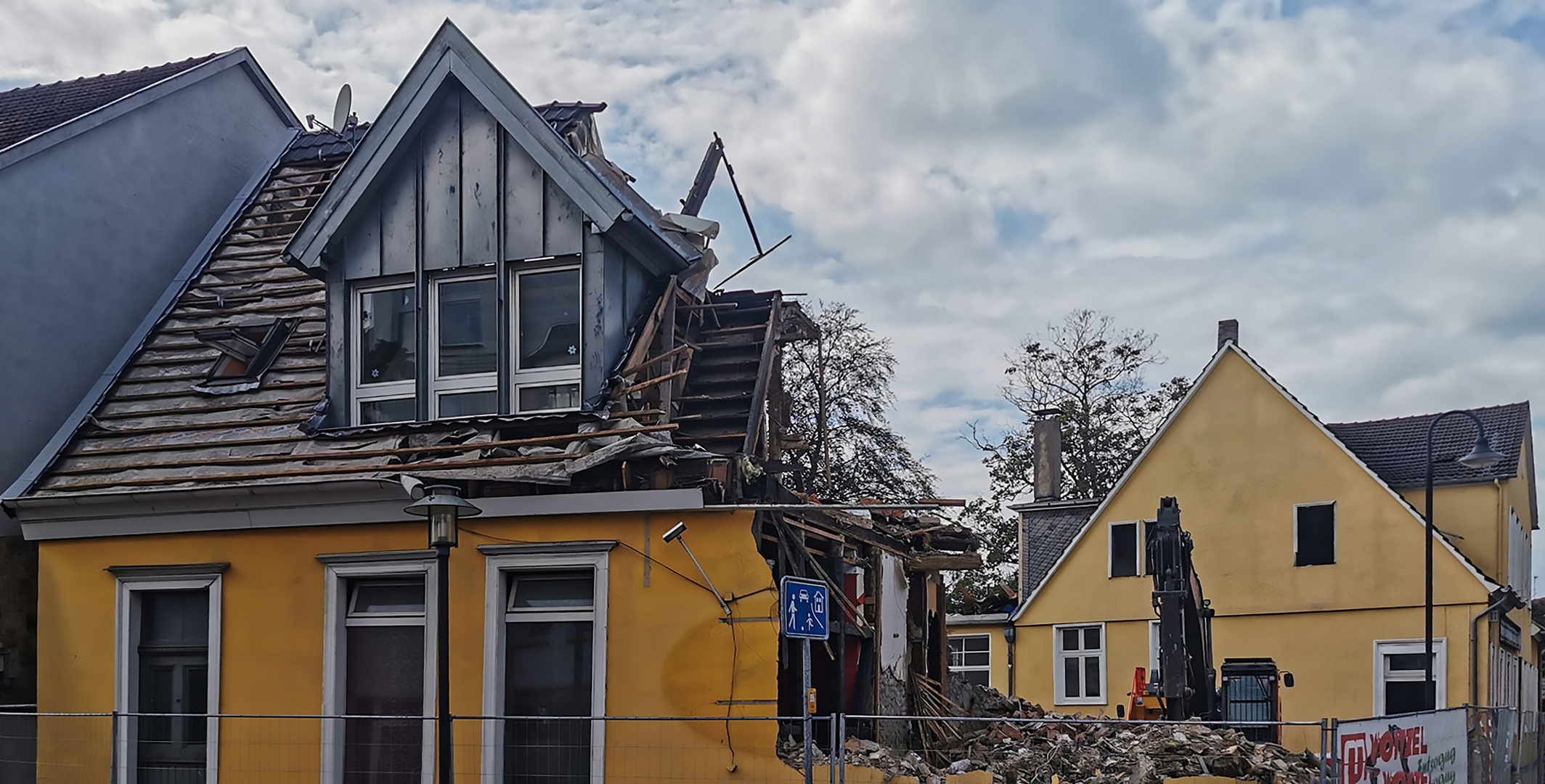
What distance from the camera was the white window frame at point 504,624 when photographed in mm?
12852

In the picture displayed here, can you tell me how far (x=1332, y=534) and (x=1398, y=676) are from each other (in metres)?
3.03

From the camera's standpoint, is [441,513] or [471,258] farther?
[471,258]

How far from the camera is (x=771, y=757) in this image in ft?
40.1

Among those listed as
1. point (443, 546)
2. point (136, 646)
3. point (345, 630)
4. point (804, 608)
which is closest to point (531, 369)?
point (345, 630)

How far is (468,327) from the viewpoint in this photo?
47.8 feet

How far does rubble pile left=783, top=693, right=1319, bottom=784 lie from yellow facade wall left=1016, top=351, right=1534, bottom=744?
13053 millimetres

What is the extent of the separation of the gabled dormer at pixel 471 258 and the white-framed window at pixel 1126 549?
19936 mm

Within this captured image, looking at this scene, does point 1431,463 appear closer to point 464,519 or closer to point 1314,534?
point 1314,534

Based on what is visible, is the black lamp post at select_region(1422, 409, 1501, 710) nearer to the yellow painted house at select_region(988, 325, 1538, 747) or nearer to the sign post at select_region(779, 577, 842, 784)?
the yellow painted house at select_region(988, 325, 1538, 747)

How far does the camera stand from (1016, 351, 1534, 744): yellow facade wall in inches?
1135

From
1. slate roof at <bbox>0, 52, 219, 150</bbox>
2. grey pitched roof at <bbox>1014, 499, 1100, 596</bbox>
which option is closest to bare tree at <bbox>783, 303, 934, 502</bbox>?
grey pitched roof at <bbox>1014, 499, 1100, 596</bbox>

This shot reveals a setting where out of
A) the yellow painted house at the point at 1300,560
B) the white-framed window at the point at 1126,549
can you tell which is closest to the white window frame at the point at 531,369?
the yellow painted house at the point at 1300,560

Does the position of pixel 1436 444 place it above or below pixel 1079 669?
above

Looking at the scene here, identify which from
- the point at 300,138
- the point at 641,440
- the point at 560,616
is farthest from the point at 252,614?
the point at 300,138
